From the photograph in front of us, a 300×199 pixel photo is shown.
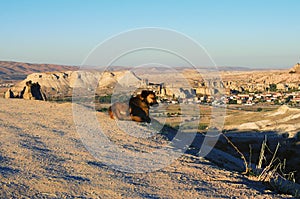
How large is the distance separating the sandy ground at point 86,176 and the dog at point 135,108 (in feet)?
10.8

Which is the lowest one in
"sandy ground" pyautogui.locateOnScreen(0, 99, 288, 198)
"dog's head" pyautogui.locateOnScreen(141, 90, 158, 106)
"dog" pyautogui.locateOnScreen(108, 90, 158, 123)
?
"sandy ground" pyautogui.locateOnScreen(0, 99, 288, 198)

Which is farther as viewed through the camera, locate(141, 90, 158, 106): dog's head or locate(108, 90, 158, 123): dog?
locate(141, 90, 158, 106): dog's head

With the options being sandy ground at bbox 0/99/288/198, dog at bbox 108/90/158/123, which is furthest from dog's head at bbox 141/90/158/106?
sandy ground at bbox 0/99/288/198

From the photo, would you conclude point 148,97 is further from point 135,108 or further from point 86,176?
point 86,176

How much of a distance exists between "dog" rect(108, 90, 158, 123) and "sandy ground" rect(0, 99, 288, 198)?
10.8ft

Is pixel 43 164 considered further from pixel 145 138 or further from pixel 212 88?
pixel 212 88

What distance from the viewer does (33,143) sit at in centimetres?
966

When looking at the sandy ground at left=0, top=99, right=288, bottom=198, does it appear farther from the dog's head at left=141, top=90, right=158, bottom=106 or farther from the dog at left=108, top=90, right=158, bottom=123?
the dog's head at left=141, top=90, right=158, bottom=106

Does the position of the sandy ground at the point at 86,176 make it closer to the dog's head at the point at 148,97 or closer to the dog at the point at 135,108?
the dog at the point at 135,108

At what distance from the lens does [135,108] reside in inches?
572

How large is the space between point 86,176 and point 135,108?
7370 millimetres

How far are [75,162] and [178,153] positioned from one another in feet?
9.84

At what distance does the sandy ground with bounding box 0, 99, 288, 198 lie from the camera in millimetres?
6531

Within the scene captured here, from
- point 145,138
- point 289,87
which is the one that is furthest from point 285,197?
point 289,87
